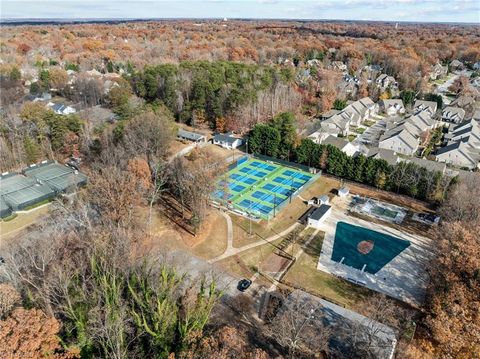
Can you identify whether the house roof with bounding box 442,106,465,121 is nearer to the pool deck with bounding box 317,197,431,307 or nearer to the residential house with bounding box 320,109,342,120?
the residential house with bounding box 320,109,342,120

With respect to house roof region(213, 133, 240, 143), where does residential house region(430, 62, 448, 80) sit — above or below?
above

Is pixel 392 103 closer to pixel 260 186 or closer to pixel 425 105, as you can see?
pixel 425 105

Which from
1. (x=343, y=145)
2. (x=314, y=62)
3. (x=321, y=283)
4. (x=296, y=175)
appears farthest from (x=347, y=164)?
(x=314, y=62)

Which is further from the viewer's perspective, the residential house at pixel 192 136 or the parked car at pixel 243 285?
the residential house at pixel 192 136

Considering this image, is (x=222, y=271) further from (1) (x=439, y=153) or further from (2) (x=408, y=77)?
(2) (x=408, y=77)

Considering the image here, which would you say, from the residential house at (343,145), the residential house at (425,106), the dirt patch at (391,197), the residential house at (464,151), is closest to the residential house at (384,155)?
the residential house at (343,145)

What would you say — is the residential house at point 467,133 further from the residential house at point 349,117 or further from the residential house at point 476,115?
the residential house at point 349,117

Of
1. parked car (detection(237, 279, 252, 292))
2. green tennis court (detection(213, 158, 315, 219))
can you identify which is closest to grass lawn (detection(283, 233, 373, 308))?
parked car (detection(237, 279, 252, 292))
